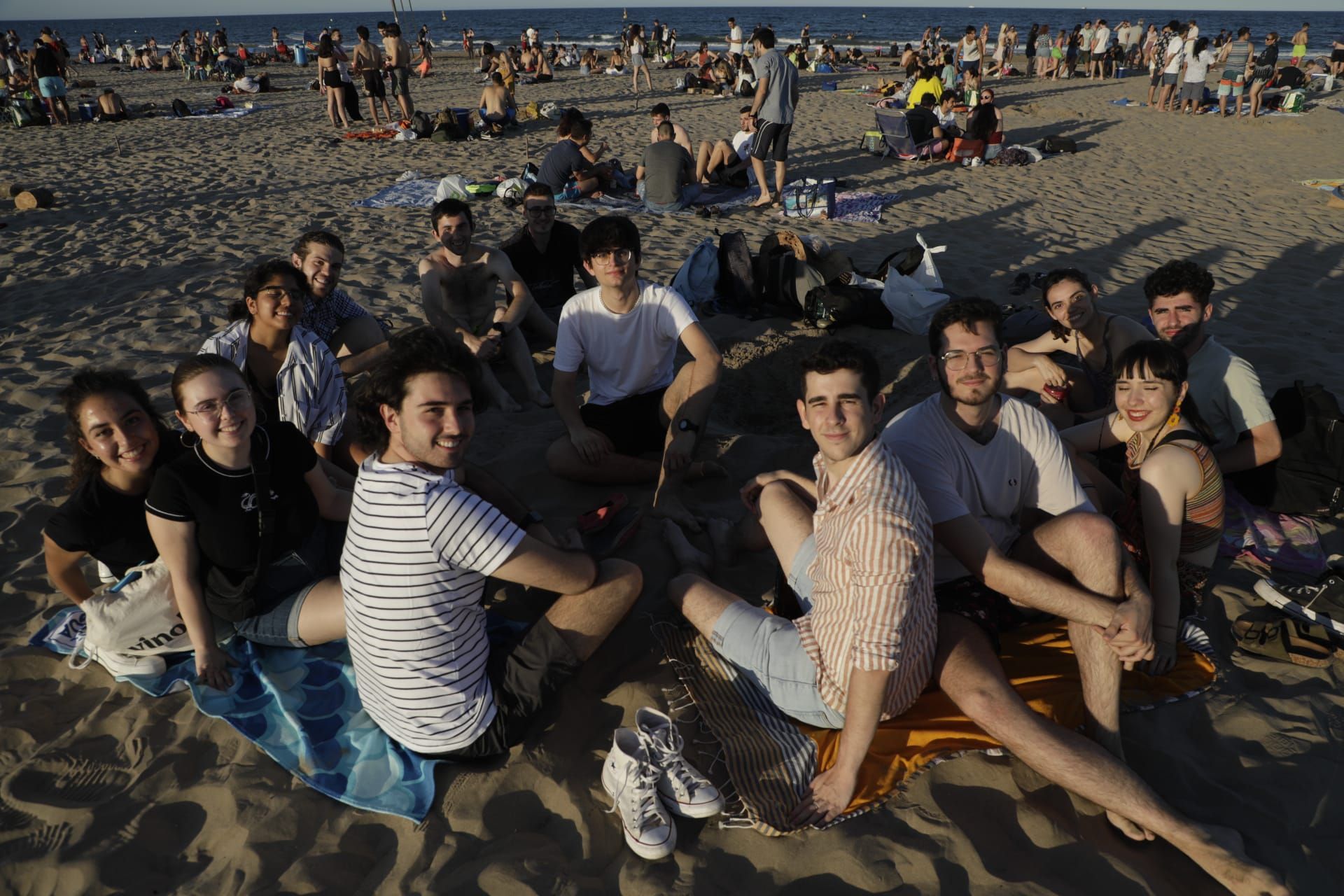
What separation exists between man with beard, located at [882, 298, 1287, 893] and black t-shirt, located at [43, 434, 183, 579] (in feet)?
8.63

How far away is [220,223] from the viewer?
333 inches

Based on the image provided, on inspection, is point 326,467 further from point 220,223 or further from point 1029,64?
point 1029,64

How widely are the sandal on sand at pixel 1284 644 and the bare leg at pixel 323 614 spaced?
3.40m

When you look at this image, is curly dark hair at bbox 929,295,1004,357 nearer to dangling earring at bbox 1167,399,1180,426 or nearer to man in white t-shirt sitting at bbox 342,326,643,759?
dangling earring at bbox 1167,399,1180,426

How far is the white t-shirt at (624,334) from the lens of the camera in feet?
13.2

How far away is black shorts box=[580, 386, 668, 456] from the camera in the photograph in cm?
423

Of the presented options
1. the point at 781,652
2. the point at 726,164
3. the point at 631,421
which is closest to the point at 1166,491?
the point at 781,652

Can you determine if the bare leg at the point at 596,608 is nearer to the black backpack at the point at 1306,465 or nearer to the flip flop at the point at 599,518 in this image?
the flip flop at the point at 599,518

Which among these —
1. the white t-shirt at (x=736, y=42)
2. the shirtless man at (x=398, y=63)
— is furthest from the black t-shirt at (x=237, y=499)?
the white t-shirt at (x=736, y=42)

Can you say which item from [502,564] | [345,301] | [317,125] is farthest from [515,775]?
[317,125]

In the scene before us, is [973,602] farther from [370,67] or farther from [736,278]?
[370,67]

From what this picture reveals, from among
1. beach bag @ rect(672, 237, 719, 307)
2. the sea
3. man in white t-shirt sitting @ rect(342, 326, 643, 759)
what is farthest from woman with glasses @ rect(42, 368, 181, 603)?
the sea

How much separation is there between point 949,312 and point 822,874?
1.87 meters

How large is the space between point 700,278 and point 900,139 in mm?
7085
